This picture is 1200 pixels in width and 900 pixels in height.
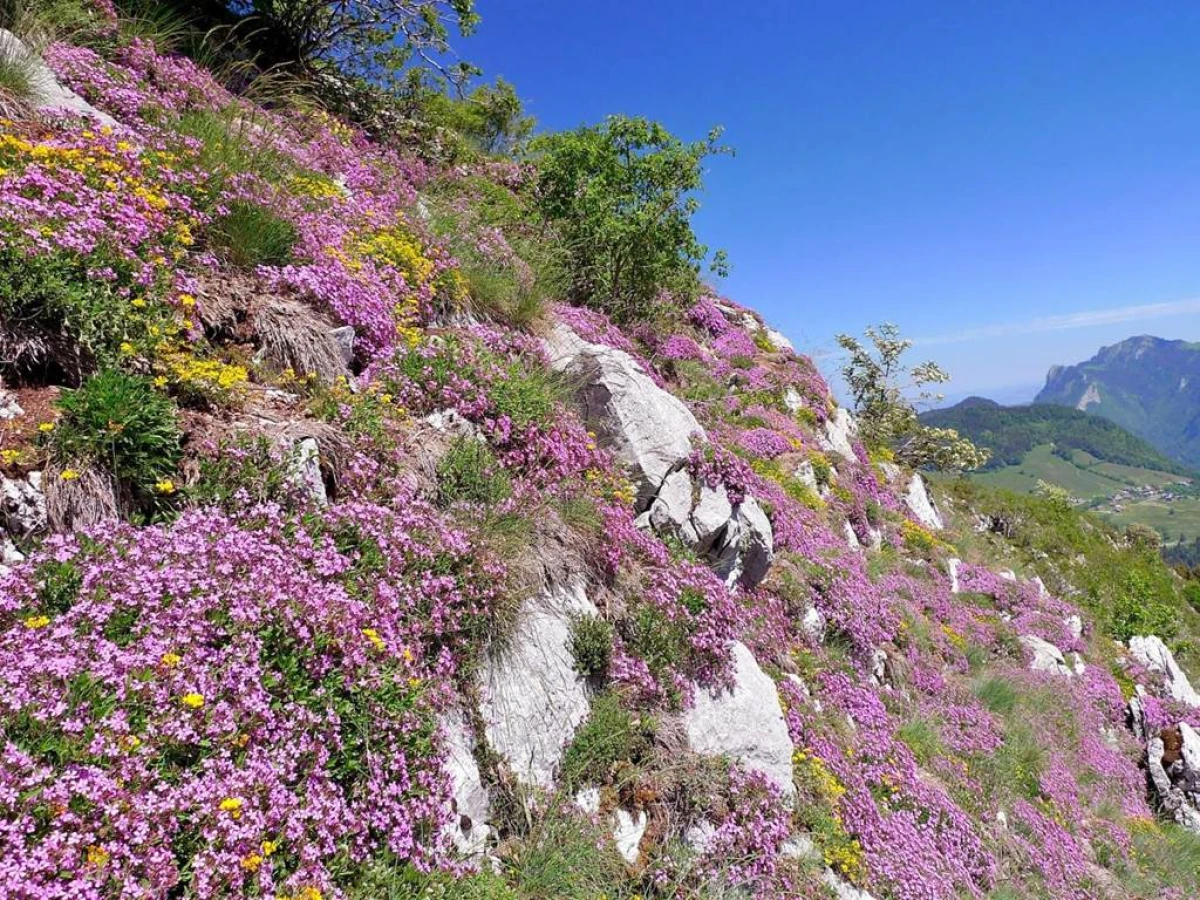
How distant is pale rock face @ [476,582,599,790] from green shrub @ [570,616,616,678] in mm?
73

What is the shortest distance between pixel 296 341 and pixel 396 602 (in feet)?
10.6

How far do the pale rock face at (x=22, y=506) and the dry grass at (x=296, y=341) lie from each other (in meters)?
2.48

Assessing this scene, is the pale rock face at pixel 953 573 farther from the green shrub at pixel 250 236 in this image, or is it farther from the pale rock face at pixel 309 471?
the green shrub at pixel 250 236

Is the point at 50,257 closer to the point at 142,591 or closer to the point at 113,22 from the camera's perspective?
the point at 142,591

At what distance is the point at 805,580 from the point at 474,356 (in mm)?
6572

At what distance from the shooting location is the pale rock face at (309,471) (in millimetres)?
4824

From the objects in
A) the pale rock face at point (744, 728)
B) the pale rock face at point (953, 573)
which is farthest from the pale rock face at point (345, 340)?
the pale rock face at point (953, 573)

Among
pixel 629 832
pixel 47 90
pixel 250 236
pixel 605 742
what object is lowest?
pixel 629 832

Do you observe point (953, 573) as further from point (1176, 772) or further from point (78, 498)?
point (78, 498)

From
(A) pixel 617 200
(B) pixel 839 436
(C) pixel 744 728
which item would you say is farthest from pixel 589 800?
(B) pixel 839 436

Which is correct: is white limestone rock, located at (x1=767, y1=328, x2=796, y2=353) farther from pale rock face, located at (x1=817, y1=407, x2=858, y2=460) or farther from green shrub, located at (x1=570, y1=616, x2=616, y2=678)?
green shrub, located at (x1=570, y1=616, x2=616, y2=678)

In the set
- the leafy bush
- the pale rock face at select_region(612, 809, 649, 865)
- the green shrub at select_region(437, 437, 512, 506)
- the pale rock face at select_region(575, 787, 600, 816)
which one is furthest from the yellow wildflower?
the pale rock face at select_region(612, 809, 649, 865)

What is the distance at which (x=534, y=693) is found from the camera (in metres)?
5.27

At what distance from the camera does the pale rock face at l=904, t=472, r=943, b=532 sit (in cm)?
2073
